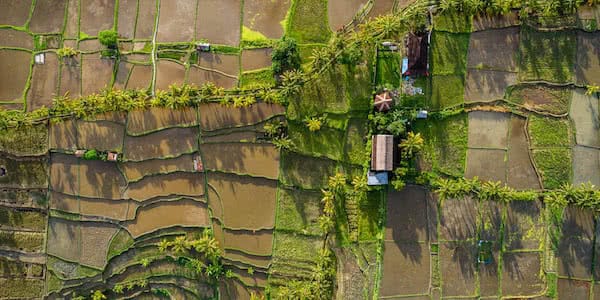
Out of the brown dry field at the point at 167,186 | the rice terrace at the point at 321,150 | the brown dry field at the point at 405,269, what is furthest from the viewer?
the brown dry field at the point at 167,186

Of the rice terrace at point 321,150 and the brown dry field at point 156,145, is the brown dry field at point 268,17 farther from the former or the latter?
the brown dry field at point 156,145

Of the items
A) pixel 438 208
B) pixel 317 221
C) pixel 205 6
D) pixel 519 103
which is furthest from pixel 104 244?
pixel 519 103

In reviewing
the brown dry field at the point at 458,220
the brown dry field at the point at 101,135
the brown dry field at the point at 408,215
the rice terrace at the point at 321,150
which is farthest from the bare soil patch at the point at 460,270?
the brown dry field at the point at 101,135

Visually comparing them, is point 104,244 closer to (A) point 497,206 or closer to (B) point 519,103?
(A) point 497,206

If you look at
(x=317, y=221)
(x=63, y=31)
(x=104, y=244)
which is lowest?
(x=104, y=244)

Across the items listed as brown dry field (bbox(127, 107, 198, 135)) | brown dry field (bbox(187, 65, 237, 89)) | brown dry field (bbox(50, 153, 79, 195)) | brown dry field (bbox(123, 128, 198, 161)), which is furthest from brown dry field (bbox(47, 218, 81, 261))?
brown dry field (bbox(187, 65, 237, 89))

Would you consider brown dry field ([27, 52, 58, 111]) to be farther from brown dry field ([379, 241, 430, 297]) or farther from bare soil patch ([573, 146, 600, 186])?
bare soil patch ([573, 146, 600, 186])

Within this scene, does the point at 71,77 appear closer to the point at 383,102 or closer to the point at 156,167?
the point at 156,167
